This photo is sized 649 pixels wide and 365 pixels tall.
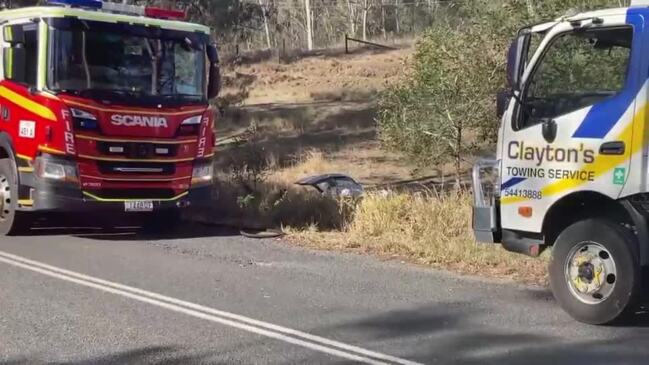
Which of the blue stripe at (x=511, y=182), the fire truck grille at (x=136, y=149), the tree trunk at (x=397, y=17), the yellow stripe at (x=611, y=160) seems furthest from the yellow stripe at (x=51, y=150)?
the tree trunk at (x=397, y=17)

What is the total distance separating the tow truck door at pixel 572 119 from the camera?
22.9 ft

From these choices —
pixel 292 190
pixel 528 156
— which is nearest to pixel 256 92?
pixel 292 190

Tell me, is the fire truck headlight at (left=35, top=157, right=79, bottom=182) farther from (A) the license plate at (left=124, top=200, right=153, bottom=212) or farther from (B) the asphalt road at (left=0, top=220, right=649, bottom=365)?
(B) the asphalt road at (left=0, top=220, right=649, bottom=365)

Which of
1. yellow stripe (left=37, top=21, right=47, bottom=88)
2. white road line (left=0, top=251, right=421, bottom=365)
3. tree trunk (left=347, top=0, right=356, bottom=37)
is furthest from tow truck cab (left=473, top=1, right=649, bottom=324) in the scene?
tree trunk (left=347, top=0, right=356, bottom=37)

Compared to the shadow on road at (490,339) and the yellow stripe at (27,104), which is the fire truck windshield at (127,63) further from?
the shadow on road at (490,339)

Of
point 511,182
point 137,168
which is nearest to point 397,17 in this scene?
point 137,168

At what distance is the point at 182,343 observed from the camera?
21.7 feet

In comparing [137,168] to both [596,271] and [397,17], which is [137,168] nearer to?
[596,271]

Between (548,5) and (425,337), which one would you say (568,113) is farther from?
(548,5)

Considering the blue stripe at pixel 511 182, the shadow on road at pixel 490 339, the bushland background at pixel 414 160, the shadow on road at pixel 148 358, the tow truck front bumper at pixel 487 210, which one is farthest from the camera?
the bushland background at pixel 414 160

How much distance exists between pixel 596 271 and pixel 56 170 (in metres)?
6.97

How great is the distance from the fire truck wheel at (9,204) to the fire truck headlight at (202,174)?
235 cm

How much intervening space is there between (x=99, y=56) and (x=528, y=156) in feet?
20.2

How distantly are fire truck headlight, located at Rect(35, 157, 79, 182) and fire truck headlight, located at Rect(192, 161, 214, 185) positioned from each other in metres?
1.73
